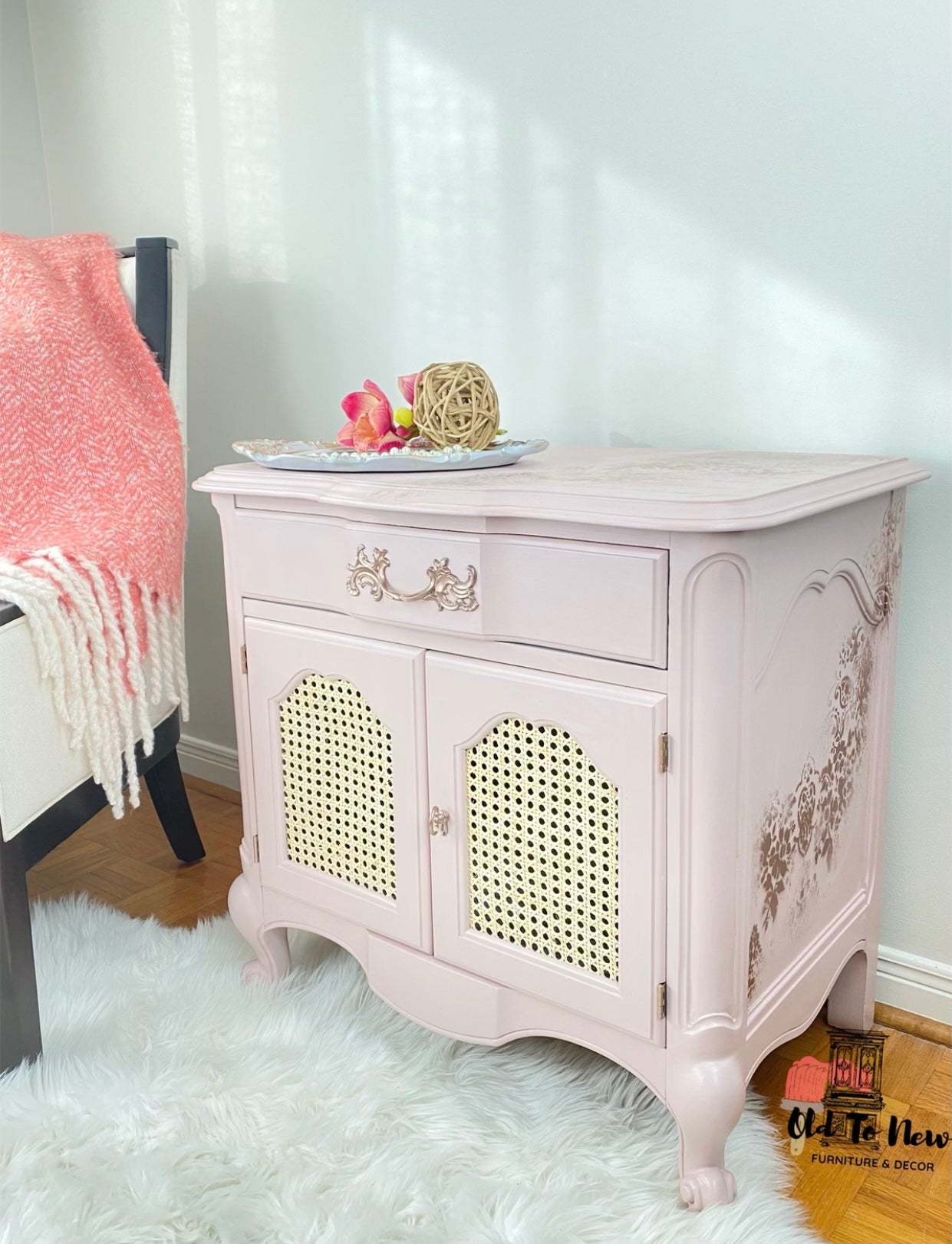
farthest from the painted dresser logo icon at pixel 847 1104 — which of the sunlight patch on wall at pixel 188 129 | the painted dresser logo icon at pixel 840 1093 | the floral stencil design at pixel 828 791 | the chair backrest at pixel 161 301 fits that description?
the sunlight patch on wall at pixel 188 129

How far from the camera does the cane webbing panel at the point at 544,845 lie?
1.02m

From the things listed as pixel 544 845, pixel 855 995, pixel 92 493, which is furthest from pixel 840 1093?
pixel 92 493

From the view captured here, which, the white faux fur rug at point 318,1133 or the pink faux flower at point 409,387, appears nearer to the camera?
the white faux fur rug at point 318,1133

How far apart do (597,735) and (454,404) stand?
41 centimetres

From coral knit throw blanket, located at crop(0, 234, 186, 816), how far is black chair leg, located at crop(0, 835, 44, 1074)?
15 centimetres

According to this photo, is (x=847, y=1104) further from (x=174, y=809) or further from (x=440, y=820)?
(x=174, y=809)

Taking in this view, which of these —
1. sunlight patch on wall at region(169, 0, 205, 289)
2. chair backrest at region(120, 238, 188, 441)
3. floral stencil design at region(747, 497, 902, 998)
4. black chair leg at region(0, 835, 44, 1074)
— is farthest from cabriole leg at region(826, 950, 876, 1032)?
sunlight patch on wall at region(169, 0, 205, 289)

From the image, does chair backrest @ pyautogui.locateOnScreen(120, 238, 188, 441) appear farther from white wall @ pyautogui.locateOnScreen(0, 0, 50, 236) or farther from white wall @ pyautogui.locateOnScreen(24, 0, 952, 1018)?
white wall @ pyautogui.locateOnScreen(0, 0, 50, 236)

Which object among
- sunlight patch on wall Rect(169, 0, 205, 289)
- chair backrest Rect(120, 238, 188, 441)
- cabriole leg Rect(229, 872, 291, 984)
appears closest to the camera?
cabriole leg Rect(229, 872, 291, 984)

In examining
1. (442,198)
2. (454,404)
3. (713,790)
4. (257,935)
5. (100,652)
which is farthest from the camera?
(442,198)

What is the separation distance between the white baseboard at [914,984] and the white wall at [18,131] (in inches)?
78.2

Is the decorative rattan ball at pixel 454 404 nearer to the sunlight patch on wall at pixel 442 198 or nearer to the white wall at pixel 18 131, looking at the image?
the sunlight patch on wall at pixel 442 198

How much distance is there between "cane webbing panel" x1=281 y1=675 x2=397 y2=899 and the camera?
3.93 feet

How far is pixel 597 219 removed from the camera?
138 centimetres
